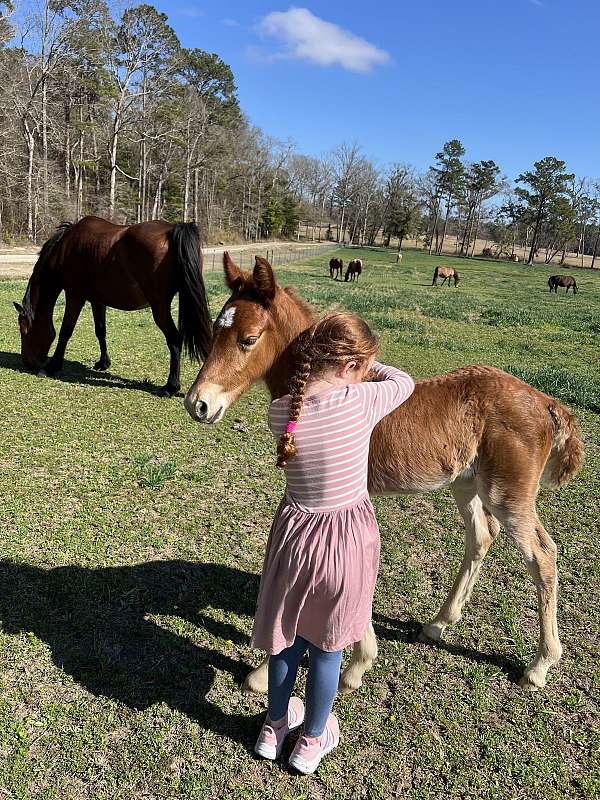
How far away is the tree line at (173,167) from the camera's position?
98.1ft

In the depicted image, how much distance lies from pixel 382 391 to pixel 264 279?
73cm

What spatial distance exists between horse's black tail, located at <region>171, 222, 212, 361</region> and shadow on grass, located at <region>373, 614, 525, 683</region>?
172 inches

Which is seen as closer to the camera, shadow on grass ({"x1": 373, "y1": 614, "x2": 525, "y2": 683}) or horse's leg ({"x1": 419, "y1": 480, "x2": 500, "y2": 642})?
shadow on grass ({"x1": 373, "y1": 614, "x2": 525, "y2": 683})

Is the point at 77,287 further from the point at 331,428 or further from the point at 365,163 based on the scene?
the point at 365,163

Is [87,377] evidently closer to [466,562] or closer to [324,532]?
[466,562]

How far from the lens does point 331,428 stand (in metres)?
2.05

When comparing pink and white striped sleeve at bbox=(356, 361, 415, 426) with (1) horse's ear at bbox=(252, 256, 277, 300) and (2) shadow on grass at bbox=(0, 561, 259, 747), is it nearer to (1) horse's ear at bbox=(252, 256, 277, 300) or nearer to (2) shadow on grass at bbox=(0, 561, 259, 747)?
(1) horse's ear at bbox=(252, 256, 277, 300)

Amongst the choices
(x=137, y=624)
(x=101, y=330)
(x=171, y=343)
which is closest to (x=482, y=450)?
(x=137, y=624)

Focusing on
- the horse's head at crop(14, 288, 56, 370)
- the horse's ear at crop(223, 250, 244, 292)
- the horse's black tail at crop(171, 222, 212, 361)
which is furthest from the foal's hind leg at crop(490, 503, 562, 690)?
the horse's head at crop(14, 288, 56, 370)

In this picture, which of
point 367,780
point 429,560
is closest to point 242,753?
point 367,780

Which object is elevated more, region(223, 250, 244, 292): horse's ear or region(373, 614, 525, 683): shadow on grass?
region(223, 250, 244, 292): horse's ear

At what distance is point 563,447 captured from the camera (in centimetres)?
302

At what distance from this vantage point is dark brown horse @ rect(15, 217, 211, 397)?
680 centimetres

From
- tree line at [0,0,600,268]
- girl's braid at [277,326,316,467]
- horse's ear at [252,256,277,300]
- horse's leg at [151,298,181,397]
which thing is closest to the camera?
girl's braid at [277,326,316,467]
